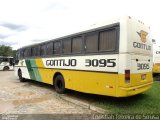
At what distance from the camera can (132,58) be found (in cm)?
685

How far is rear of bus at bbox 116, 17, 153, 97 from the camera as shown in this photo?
6.61 m

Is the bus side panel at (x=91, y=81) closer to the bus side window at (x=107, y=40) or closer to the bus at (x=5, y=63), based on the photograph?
the bus side window at (x=107, y=40)

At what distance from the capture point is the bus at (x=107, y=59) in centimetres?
669

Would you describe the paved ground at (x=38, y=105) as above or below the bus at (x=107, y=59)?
below

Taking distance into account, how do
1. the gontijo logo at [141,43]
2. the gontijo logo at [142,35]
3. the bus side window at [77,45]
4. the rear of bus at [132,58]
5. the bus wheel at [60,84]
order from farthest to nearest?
the bus wheel at [60,84] < the bus side window at [77,45] < the gontijo logo at [142,35] < the gontijo logo at [141,43] < the rear of bus at [132,58]

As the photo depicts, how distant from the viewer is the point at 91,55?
25.6 ft

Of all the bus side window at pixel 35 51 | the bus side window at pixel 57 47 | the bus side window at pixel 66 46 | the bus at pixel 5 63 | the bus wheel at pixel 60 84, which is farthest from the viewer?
the bus at pixel 5 63

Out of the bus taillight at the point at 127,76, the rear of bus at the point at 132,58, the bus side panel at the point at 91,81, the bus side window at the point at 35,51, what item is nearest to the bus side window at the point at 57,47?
the bus side panel at the point at 91,81

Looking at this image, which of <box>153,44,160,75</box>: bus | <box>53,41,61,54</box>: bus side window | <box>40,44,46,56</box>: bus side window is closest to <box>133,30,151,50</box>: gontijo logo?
<box>53,41,61,54</box>: bus side window

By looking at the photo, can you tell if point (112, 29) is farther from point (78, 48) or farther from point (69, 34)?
point (69, 34)

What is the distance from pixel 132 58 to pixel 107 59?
0.82 m

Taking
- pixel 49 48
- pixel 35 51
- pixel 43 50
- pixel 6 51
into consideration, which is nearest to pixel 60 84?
pixel 49 48

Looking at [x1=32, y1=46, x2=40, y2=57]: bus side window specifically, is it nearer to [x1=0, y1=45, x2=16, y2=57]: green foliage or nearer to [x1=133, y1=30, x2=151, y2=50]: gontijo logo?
[x1=133, y1=30, x2=151, y2=50]: gontijo logo

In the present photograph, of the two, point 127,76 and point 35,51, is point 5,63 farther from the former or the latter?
point 127,76
